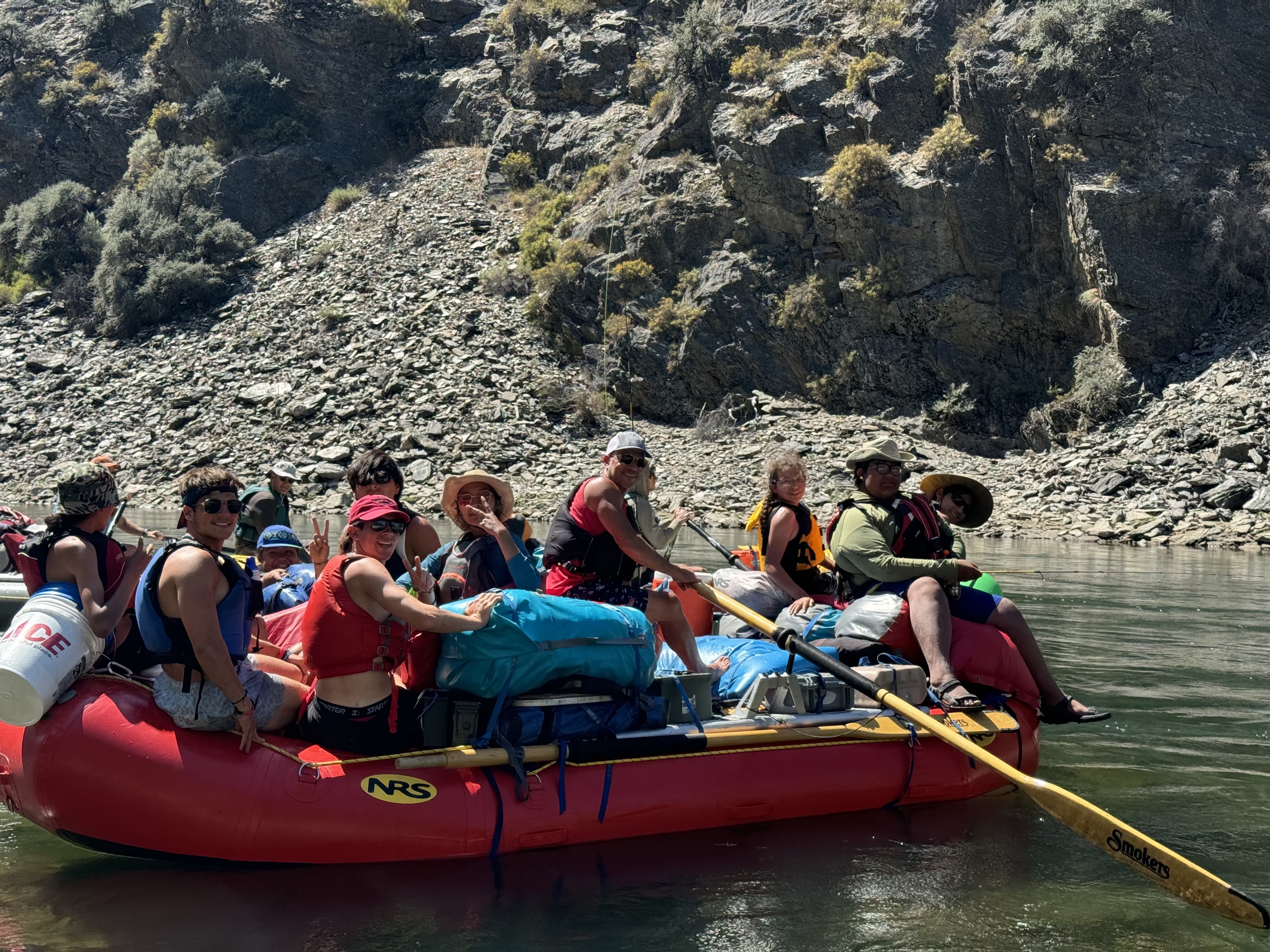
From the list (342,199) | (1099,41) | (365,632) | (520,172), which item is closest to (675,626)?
(365,632)

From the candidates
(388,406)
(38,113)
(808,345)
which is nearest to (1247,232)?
(808,345)

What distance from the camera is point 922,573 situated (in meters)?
6.55

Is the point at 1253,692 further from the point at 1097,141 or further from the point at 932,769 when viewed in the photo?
the point at 1097,141

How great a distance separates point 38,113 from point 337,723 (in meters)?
50.2

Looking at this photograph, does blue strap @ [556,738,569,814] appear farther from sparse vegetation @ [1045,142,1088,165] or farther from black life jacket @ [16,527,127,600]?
sparse vegetation @ [1045,142,1088,165]

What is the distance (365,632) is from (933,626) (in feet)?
10.3

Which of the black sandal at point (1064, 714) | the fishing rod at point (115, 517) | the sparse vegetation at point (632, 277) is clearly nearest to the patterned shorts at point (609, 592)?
the fishing rod at point (115, 517)

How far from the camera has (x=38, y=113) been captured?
4709 centimetres

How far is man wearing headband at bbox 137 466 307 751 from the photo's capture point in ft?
15.1

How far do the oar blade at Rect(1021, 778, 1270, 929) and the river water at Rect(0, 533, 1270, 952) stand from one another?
3.1 inches

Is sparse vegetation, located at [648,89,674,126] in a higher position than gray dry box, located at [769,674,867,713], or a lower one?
higher

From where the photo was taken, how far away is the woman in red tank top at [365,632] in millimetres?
4719

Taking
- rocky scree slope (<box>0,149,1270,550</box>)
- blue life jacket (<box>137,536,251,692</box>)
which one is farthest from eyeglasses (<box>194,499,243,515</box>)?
rocky scree slope (<box>0,149,1270,550</box>)

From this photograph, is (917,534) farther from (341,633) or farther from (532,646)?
(341,633)
